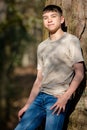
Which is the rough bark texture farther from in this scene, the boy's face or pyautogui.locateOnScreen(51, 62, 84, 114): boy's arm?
pyautogui.locateOnScreen(51, 62, 84, 114): boy's arm

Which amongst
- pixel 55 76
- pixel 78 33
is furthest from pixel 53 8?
pixel 55 76

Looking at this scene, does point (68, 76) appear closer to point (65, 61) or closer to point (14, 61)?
point (65, 61)

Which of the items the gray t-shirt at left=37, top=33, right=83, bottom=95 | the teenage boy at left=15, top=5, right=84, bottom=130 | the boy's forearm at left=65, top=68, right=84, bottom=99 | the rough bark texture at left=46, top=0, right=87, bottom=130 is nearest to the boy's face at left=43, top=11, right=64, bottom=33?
the teenage boy at left=15, top=5, right=84, bottom=130

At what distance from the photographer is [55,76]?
591cm

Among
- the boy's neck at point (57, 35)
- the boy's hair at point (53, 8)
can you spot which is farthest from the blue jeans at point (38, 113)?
the boy's hair at point (53, 8)

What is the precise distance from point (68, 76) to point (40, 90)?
0.42 metres

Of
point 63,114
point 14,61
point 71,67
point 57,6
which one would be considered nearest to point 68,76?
point 71,67

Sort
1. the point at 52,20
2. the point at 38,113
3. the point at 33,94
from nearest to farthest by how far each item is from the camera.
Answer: the point at 38,113
the point at 52,20
the point at 33,94

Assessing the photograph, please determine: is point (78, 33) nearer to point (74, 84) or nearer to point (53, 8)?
point (53, 8)

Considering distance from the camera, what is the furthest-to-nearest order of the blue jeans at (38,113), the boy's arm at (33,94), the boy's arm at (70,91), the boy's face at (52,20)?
the boy's arm at (33,94) → the boy's face at (52,20) → the blue jeans at (38,113) → the boy's arm at (70,91)

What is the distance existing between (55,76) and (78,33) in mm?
741

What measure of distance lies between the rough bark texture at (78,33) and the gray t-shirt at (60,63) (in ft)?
1.10

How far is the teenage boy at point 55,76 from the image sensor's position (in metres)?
5.71

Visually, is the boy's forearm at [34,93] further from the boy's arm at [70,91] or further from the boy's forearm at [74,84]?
the boy's forearm at [74,84]
